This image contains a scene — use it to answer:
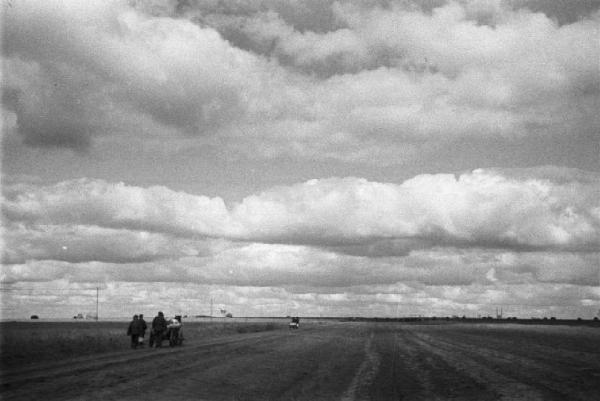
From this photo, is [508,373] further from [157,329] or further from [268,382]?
[157,329]

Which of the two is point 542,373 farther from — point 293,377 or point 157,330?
point 157,330

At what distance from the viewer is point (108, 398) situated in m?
16.7

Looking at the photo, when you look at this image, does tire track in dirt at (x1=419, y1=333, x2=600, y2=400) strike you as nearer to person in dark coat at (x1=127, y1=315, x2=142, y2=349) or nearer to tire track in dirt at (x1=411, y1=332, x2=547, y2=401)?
tire track in dirt at (x1=411, y1=332, x2=547, y2=401)

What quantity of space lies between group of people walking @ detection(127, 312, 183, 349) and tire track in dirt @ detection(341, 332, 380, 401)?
13.8m

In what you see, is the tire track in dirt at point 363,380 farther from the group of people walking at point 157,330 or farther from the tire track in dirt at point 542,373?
the group of people walking at point 157,330

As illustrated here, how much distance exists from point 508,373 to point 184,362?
13.9m

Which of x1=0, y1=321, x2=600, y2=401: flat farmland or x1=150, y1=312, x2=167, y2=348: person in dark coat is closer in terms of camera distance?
x1=0, y1=321, x2=600, y2=401: flat farmland

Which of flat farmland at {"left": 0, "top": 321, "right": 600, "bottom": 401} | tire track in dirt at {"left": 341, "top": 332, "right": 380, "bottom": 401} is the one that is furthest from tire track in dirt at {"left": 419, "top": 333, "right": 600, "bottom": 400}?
tire track in dirt at {"left": 341, "top": 332, "right": 380, "bottom": 401}

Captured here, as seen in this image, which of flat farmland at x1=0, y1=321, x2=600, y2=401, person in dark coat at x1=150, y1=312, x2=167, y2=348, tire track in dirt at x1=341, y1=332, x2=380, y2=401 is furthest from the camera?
person in dark coat at x1=150, y1=312, x2=167, y2=348

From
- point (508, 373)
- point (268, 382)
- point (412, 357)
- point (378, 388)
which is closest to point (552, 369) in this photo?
point (508, 373)

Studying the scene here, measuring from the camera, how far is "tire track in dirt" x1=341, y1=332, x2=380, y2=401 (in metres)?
17.9

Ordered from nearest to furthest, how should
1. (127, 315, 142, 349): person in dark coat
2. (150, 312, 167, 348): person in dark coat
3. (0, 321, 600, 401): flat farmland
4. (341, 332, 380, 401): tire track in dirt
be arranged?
1. (341, 332, 380, 401): tire track in dirt
2. (0, 321, 600, 401): flat farmland
3. (127, 315, 142, 349): person in dark coat
4. (150, 312, 167, 348): person in dark coat

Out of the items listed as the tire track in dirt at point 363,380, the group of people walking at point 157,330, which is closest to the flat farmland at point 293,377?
the tire track in dirt at point 363,380

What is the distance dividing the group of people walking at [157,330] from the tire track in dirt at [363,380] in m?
13.8
